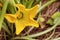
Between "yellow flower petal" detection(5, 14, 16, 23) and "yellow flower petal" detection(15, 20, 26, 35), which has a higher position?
"yellow flower petal" detection(5, 14, 16, 23)

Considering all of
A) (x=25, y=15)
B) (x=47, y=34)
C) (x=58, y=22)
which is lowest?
(x=47, y=34)

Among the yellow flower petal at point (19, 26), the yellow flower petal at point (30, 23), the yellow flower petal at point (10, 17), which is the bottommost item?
the yellow flower petal at point (19, 26)

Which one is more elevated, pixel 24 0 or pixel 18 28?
pixel 24 0

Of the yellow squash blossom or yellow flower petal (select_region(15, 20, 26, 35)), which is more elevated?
the yellow squash blossom

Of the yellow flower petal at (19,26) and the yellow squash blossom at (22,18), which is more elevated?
the yellow squash blossom at (22,18)

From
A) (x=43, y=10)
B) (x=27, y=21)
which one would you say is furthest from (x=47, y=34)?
(x=27, y=21)

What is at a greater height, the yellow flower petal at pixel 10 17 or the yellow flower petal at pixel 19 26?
the yellow flower petal at pixel 10 17

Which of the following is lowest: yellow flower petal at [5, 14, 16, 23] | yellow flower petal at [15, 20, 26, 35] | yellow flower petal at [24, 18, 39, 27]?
yellow flower petal at [15, 20, 26, 35]

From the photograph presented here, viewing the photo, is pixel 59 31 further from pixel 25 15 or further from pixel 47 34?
pixel 25 15
